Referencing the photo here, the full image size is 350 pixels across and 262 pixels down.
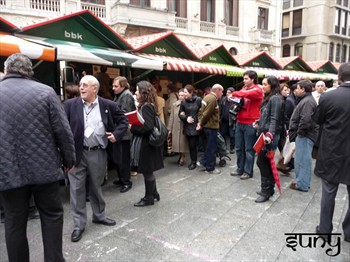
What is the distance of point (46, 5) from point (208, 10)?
11.1 metres

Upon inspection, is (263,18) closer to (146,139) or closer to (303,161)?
(303,161)

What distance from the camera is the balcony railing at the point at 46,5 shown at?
44.0ft

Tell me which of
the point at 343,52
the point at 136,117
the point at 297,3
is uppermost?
the point at 297,3

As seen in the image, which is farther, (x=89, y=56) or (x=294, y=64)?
(x=294, y=64)

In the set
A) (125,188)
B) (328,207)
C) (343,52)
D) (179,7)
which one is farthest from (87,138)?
(343,52)

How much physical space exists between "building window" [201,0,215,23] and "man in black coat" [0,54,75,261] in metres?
19.8

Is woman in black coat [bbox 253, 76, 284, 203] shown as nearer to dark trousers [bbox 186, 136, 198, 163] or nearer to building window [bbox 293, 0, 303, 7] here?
dark trousers [bbox 186, 136, 198, 163]

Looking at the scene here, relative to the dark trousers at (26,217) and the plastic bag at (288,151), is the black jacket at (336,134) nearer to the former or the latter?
the plastic bag at (288,151)

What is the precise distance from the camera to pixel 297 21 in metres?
36.3

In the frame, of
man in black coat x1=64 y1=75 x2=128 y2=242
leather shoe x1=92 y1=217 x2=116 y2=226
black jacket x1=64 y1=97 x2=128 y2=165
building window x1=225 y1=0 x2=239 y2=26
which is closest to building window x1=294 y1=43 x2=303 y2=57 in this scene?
building window x1=225 y1=0 x2=239 y2=26

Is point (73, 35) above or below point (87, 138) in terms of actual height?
above

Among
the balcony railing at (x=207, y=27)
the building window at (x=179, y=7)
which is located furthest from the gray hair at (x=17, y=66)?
the balcony railing at (x=207, y=27)

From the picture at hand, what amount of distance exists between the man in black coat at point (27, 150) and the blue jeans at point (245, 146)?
11.4 ft

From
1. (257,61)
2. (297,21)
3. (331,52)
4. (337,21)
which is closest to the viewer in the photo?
(257,61)
